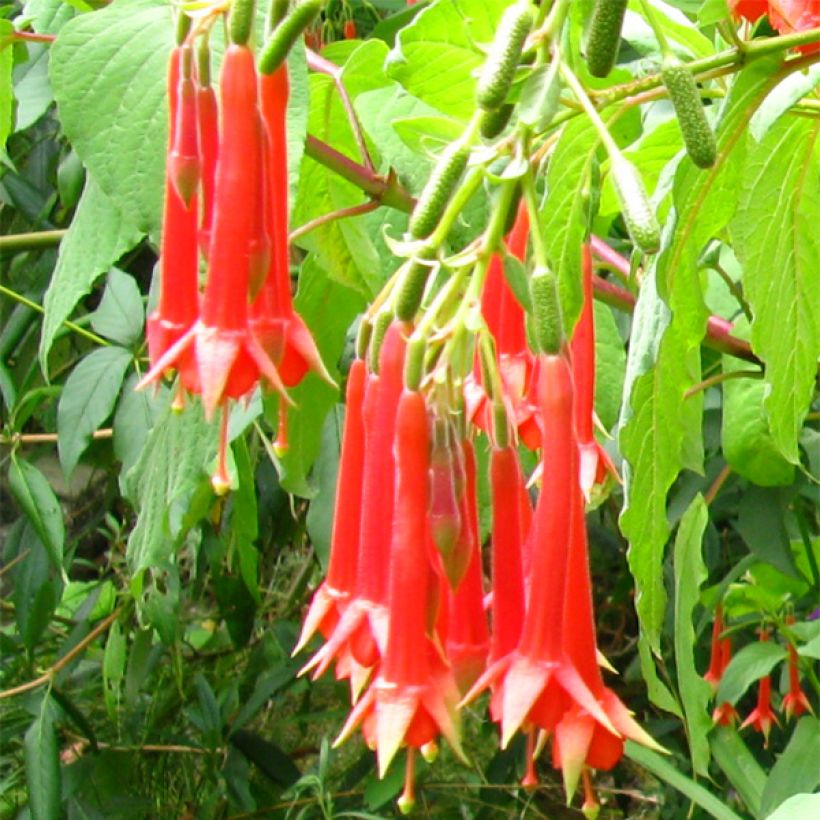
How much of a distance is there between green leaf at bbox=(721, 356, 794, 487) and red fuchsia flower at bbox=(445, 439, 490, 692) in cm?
45

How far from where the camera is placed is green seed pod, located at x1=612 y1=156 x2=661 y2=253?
337 millimetres

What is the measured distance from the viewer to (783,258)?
1.82 feet

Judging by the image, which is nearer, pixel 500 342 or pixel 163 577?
pixel 500 342

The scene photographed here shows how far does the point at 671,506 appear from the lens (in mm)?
1123

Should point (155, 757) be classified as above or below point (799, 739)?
below

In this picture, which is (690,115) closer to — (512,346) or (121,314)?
(512,346)

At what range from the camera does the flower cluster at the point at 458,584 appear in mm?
362

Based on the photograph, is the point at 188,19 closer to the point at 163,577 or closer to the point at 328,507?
the point at 328,507

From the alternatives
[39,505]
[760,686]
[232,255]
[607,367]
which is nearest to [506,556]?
[232,255]

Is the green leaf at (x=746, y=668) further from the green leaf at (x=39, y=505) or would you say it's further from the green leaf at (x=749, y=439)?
the green leaf at (x=39, y=505)

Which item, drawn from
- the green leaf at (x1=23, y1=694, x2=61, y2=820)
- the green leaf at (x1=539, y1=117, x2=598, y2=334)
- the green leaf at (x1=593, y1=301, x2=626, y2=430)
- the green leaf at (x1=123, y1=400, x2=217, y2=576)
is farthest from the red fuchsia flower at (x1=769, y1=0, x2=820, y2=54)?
the green leaf at (x1=23, y1=694, x2=61, y2=820)

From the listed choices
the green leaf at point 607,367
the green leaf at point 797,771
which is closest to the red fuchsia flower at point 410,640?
the green leaf at point 607,367

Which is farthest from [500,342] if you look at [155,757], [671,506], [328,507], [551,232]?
[155,757]

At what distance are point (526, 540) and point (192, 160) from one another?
163mm
